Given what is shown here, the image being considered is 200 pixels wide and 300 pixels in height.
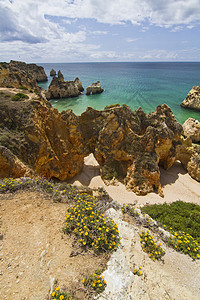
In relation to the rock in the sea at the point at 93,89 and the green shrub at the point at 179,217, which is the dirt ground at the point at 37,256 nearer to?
the green shrub at the point at 179,217

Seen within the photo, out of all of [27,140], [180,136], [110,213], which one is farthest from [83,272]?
[180,136]

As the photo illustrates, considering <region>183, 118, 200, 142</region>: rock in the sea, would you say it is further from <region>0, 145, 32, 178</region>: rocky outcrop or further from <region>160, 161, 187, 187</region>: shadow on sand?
<region>0, 145, 32, 178</region>: rocky outcrop

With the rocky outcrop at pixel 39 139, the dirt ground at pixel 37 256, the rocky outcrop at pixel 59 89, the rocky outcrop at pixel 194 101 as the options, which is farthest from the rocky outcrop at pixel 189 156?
the rocky outcrop at pixel 59 89

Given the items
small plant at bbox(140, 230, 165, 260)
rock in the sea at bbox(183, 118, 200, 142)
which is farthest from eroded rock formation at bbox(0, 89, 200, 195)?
small plant at bbox(140, 230, 165, 260)

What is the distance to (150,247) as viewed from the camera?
546cm

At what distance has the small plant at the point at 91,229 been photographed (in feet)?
16.1

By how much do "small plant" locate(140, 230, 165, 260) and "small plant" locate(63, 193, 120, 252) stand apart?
106 centimetres

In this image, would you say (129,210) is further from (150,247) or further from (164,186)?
(164,186)

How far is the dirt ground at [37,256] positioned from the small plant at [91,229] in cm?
29

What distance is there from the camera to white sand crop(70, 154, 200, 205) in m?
14.6

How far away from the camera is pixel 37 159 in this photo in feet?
42.1

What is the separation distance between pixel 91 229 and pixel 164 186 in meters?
13.6

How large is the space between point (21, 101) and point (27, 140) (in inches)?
188

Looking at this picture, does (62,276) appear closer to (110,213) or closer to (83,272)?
(83,272)
